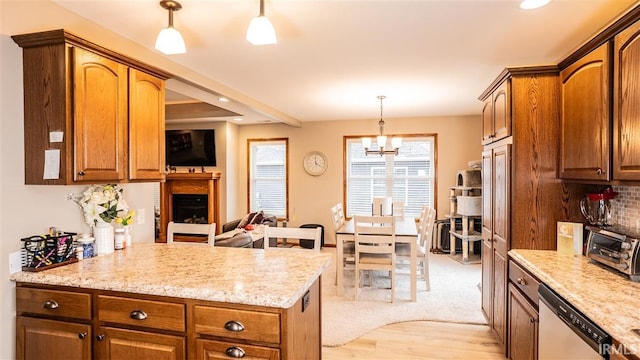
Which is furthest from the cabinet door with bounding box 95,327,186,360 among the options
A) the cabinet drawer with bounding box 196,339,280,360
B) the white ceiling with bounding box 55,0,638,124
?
the white ceiling with bounding box 55,0,638,124

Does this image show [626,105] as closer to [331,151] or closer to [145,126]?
[145,126]

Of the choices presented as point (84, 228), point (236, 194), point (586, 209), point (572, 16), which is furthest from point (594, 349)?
point (236, 194)

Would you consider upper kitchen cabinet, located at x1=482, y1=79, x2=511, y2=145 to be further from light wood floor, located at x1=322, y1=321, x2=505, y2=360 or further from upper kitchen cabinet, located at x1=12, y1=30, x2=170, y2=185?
upper kitchen cabinet, located at x1=12, y1=30, x2=170, y2=185

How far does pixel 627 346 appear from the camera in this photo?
3.84 feet

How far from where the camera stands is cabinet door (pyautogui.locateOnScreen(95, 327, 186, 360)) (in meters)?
1.67

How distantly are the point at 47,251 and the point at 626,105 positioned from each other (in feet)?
10.7

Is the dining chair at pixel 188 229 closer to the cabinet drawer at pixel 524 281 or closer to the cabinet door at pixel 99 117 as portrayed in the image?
the cabinet door at pixel 99 117

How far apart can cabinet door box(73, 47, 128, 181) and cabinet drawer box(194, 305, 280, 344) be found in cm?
113

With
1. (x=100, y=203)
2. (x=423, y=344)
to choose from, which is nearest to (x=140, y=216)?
(x=100, y=203)

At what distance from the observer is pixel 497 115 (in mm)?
2740

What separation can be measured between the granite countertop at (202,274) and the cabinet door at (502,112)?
1.63m

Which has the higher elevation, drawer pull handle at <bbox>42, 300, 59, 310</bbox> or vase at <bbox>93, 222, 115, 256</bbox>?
vase at <bbox>93, 222, 115, 256</bbox>

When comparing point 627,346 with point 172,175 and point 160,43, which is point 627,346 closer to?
point 160,43

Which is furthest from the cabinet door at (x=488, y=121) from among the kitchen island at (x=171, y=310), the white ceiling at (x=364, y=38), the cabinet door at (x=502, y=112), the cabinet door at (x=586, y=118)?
the kitchen island at (x=171, y=310)
